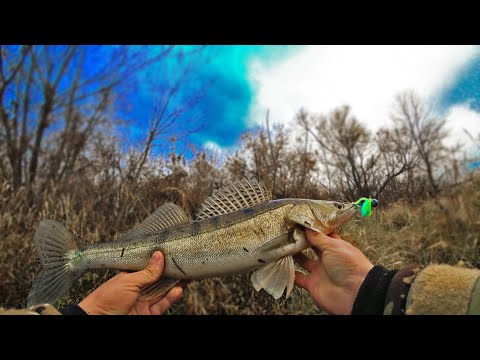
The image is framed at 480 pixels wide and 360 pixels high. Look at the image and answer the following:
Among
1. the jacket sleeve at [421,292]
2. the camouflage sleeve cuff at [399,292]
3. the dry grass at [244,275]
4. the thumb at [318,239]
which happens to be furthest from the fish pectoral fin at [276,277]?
the dry grass at [244,275]

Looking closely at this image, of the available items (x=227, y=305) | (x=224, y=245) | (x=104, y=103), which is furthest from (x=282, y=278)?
(x=104, y=103)

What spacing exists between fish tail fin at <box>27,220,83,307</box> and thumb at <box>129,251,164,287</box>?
379 millimetres

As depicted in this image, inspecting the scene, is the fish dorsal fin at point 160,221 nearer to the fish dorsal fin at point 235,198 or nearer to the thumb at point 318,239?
the fish dorsal fin at point 235,198

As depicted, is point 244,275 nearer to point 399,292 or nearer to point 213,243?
point 213,243

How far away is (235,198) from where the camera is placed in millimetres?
2104

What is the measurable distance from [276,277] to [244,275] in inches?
49.8

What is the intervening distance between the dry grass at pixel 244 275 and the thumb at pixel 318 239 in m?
0.39

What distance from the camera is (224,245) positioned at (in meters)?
1.96

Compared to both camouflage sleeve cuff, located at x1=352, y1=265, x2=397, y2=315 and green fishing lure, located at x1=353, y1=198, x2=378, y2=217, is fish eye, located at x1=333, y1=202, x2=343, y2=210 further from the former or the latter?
camouflage sleeve cuff, located at x1=352, y1=265, x2=397, y2=315

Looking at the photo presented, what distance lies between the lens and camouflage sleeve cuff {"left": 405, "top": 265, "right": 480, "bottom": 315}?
1710 millimetres

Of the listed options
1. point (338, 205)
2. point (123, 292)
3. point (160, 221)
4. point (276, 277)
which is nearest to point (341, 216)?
point (338, 205)

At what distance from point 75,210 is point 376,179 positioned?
3.37 m

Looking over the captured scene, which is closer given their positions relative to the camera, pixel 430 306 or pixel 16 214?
pixel 430 306
